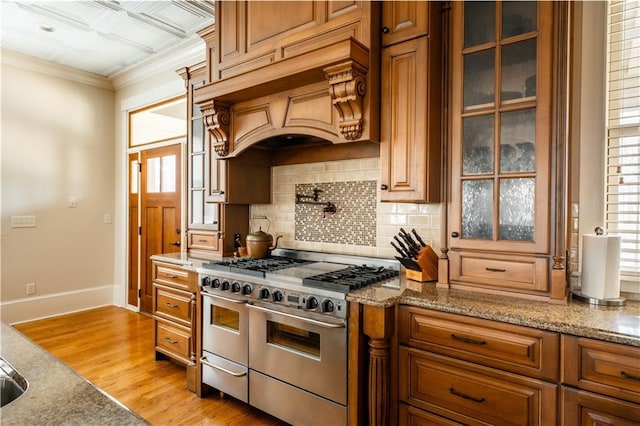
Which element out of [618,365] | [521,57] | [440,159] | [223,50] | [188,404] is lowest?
[188,404]

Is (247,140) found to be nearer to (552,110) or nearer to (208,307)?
(208,307)

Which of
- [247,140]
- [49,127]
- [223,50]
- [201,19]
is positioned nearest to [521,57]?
[247,140]

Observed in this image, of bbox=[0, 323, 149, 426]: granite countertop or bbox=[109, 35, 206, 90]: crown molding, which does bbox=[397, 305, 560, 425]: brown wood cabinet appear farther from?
bbox=[109, 35, 206, 90]: crown molding

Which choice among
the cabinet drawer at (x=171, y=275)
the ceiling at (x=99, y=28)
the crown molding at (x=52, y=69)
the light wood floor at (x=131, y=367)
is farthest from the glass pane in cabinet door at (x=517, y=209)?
the crown molding at (x=52, y=69)

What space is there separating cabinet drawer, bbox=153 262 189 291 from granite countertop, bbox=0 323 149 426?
6.29 feet

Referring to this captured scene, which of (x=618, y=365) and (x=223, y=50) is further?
(x=223, y=50)

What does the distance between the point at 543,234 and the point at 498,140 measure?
0.52 metres

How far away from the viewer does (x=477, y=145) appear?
1955 millimetres

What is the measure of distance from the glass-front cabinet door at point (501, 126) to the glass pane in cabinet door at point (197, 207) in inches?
89.4

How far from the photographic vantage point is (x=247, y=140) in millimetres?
2797

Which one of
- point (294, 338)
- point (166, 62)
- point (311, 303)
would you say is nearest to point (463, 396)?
point (311, 303)

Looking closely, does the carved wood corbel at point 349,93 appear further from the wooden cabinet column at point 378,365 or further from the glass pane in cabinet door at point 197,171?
the glass pane in cabinet door at point 197,171

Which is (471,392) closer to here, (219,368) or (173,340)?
(219,368)

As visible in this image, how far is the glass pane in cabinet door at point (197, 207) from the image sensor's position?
336 cm
